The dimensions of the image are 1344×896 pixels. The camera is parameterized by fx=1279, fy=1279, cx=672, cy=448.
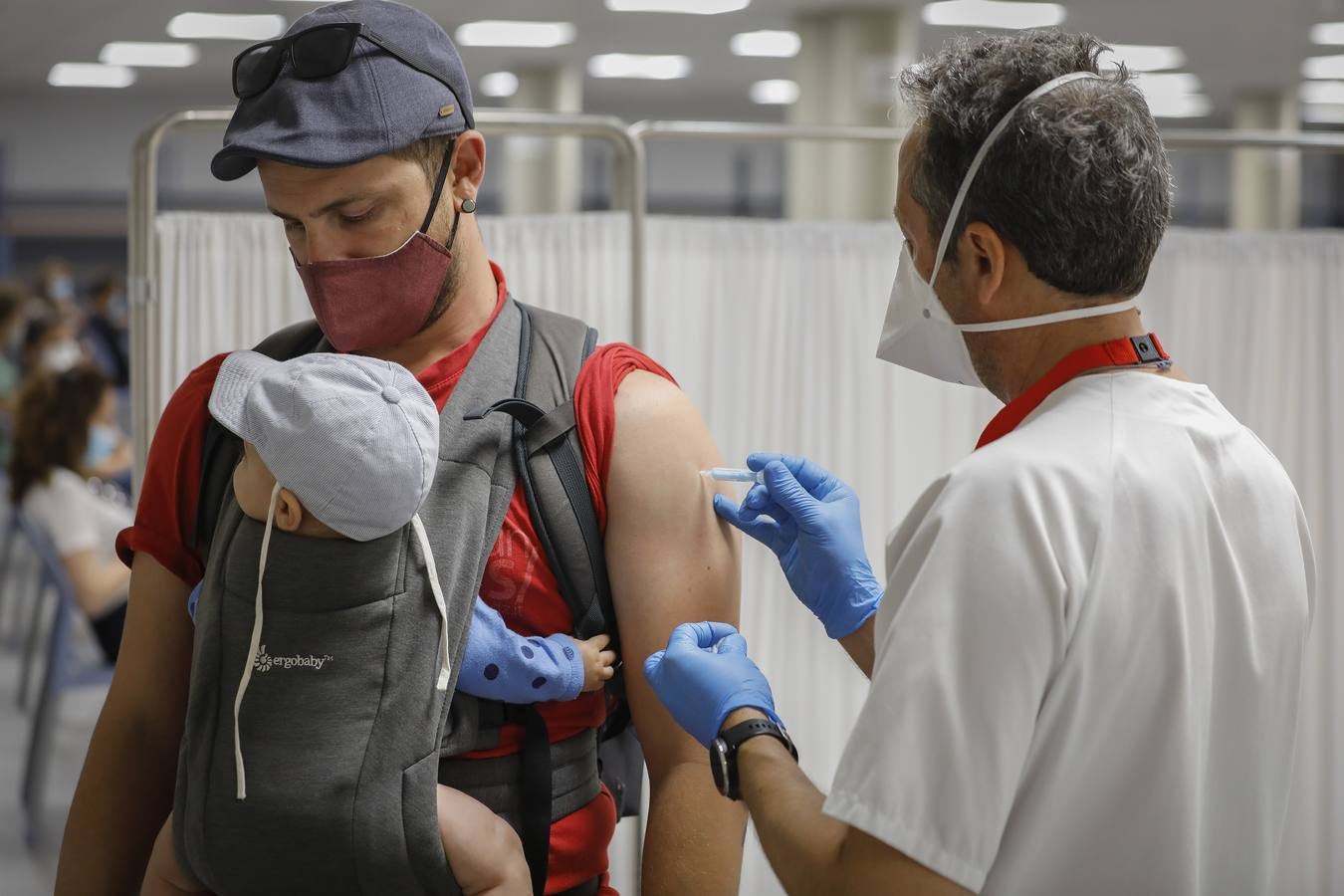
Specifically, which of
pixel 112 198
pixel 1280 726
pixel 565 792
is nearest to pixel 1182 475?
pixel 1280 726

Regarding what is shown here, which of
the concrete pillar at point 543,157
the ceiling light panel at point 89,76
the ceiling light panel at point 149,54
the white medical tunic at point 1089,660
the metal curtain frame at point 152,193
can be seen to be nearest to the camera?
the white medical tunic at point 1089,660

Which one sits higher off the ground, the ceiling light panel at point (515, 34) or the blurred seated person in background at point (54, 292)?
the ceiling light panel at point (515, 34)

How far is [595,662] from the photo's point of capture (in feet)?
4.52

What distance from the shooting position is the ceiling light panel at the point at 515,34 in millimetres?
9797

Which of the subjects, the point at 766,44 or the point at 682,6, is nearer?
the point at 682,6

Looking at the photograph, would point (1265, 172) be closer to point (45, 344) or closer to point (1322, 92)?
point (1322, 92)

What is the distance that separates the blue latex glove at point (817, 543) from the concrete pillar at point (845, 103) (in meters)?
5.85

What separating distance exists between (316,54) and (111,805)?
89 cm

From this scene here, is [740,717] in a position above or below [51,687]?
above

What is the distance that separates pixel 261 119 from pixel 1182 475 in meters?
1.01

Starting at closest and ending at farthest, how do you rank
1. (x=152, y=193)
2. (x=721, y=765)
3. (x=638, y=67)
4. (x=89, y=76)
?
(x=721, y=765) → (x=152, y=193) → (x=638, y=67) → (x=89, y=76)

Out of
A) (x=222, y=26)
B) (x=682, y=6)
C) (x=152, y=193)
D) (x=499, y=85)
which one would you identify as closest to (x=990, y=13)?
(x=682, y=6)

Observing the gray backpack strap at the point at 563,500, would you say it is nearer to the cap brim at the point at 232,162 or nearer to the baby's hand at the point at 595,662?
the baby's hand at the point at 595,662

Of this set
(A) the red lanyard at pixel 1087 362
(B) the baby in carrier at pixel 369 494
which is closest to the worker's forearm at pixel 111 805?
(B) the baby in carrier at pixel 369 494
